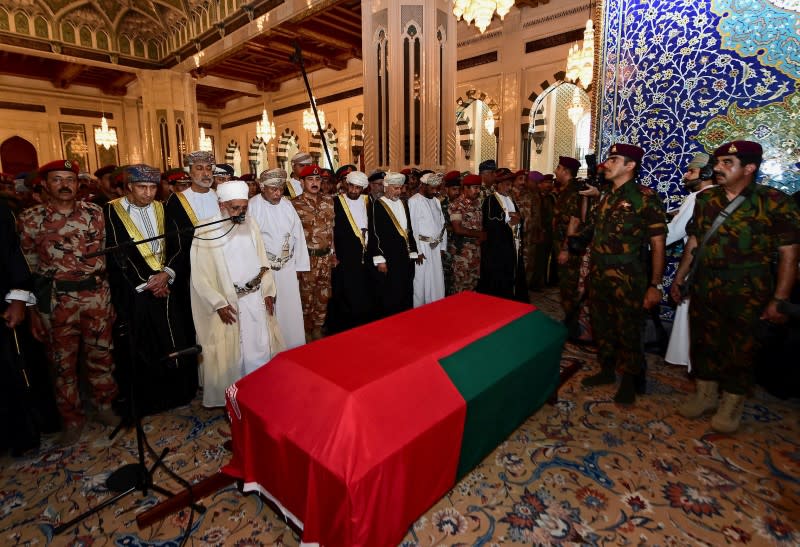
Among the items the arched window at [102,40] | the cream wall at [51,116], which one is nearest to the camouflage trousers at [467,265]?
the arched window at [102,40]

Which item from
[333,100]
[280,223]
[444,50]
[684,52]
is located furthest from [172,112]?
[684,52]

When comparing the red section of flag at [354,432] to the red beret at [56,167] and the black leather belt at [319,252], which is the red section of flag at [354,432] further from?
the black leather belt at [319,252]

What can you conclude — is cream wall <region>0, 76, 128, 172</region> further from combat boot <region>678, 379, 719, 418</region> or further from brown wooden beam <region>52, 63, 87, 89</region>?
combat boot <region>678, 379, 719, 418</region>

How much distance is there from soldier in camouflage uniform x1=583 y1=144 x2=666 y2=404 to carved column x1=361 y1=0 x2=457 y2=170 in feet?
10.8

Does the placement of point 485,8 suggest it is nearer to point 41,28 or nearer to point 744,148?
point 744,148

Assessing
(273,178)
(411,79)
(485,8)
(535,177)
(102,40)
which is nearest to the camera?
(273,178)

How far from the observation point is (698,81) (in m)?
3.25

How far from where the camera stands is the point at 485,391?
197cm

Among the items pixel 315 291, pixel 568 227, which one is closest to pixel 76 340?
pixel 315 291

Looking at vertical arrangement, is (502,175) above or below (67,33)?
below

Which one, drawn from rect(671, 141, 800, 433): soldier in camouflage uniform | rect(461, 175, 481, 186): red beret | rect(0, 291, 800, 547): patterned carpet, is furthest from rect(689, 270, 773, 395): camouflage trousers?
rect(461, 175, 481, 186): red beret

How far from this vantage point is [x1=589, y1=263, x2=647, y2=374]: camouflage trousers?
2.81 m

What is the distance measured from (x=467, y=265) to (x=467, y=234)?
490 mm

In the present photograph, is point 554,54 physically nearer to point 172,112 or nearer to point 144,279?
point 144,279
